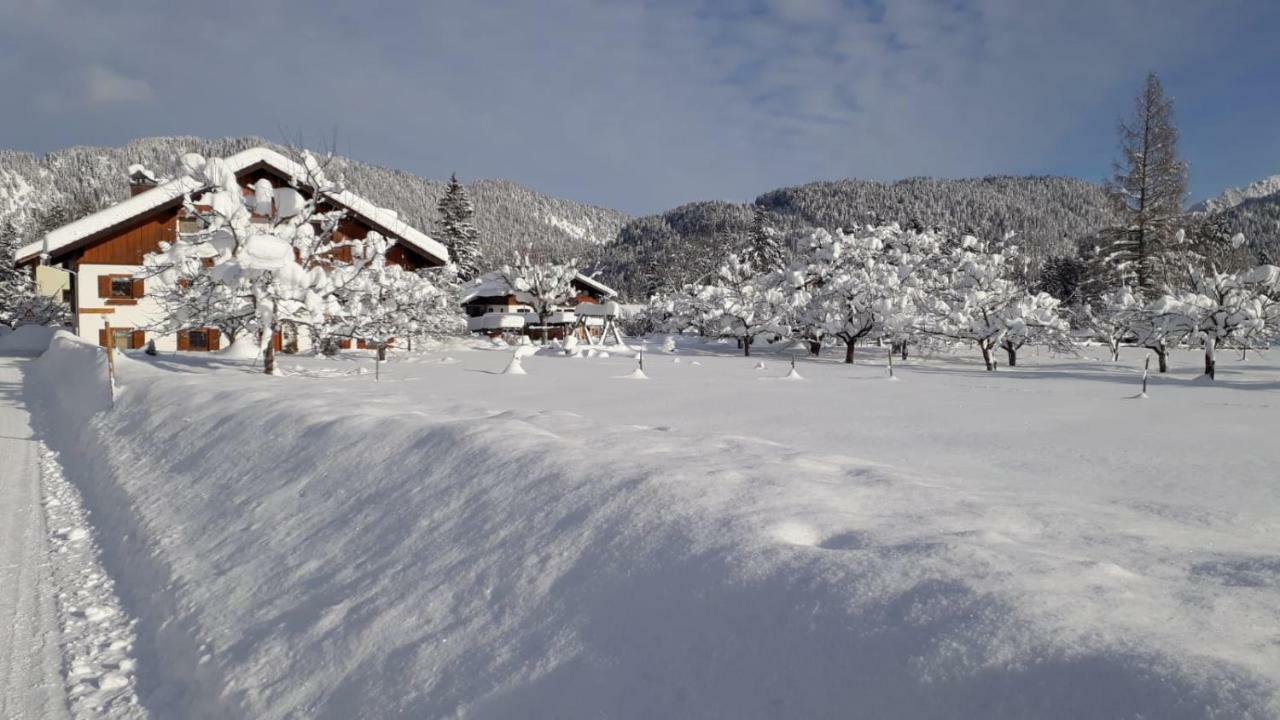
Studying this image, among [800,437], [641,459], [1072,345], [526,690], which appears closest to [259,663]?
[526,690]

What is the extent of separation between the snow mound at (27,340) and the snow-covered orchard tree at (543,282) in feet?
87.0

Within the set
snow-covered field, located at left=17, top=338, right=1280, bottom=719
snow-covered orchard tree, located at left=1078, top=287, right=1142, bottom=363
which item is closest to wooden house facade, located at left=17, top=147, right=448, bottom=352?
snow-covered field, located at left=17, top=338, right=1280, bottom=719

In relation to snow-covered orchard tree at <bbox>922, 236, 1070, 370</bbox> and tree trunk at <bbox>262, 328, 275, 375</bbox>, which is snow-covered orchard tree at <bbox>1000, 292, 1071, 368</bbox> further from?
tree trunk at <bbox>262, 328, 275, 375</bbox>

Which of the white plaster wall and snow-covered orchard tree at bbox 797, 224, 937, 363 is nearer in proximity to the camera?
the white plaster wall

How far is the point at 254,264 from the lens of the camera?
594 inches

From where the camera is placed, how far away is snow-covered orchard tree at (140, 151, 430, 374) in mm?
15539

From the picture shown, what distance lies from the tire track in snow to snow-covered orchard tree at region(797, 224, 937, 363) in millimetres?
30360

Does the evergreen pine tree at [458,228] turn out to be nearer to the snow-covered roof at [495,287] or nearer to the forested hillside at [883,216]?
the snow-covered roof at [495,287]

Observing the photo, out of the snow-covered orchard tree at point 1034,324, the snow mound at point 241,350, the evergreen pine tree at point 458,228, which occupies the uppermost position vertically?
the evergreen pine tree at point 458,228

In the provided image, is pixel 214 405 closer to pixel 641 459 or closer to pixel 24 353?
pixel 641 459

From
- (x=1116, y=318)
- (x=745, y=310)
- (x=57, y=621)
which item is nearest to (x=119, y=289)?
(x=745, y=310)

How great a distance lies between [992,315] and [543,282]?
99.5ft

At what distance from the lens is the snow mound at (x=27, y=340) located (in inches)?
1318

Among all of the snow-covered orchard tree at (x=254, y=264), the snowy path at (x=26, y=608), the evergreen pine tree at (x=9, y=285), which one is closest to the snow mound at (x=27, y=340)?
the evergreen pine tree at (x=9, y=285)
